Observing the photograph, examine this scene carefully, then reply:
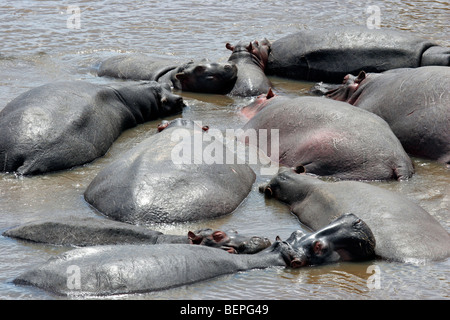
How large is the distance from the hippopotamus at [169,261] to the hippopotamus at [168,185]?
35.1 inches

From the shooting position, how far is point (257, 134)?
25.5ft

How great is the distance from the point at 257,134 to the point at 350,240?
2.98 metres

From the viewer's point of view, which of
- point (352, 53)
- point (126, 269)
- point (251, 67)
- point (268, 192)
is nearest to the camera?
point (126, 269)

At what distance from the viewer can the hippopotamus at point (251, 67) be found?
9977 mm

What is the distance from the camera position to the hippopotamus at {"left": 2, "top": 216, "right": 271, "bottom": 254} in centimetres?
509

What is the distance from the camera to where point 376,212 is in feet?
17.4

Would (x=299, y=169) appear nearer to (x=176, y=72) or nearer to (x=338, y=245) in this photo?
(x=338, y=245)

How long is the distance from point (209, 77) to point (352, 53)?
1.92m
